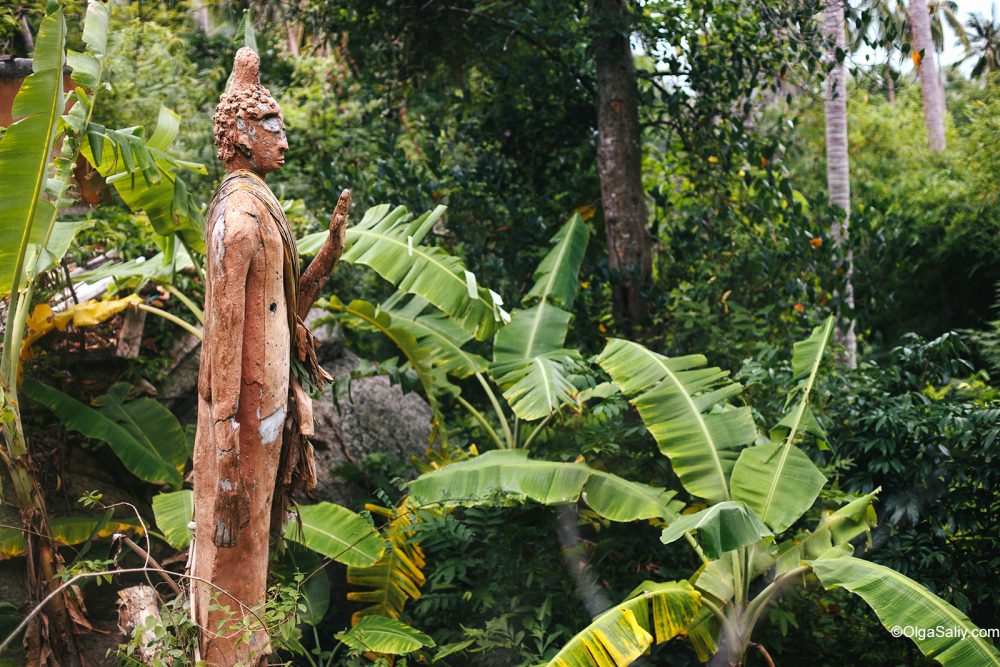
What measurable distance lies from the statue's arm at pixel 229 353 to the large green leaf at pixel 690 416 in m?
3.06

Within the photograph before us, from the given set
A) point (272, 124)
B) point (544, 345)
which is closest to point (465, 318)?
point (544, 345)

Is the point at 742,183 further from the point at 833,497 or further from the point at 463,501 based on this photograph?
the point at 463,501

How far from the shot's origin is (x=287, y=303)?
4.02 meters

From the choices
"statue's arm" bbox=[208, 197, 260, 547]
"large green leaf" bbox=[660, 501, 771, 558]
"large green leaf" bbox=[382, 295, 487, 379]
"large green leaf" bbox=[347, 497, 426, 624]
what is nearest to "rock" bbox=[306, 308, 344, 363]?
"large green leaf" bbox=[382, 295, 487, 379]

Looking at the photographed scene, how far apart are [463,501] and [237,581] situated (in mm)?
2343

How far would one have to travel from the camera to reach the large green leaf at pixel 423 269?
610 cm

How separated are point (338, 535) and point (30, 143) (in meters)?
3.05

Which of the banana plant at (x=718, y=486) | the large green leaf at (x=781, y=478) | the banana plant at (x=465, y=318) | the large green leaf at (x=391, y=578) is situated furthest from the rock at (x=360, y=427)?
the large green leaf at (x=781, y=478)

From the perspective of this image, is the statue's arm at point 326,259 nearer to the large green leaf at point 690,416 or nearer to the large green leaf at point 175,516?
the large green leaf at point 175,516

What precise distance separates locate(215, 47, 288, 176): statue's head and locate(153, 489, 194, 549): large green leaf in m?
2.61

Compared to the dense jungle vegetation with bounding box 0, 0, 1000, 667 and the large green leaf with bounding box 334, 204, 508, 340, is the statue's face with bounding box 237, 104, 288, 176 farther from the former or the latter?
the large green leaf with bounding box 334, 204, 508, 340

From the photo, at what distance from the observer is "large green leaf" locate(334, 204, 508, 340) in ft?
20.0

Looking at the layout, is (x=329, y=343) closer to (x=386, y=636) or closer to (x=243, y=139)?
(x=386, y=636)

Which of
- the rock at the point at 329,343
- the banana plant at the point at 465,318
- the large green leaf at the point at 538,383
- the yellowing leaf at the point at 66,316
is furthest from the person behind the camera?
the rock at the point at 329,343
